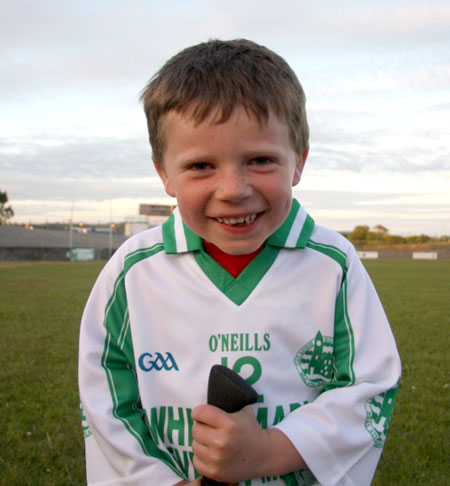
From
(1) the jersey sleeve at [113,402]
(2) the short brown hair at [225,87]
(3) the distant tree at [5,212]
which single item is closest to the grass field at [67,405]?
(1) the jersey sleeve at [113,402]

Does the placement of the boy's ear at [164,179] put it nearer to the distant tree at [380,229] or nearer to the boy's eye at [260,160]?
the boy's eye at [260,160]

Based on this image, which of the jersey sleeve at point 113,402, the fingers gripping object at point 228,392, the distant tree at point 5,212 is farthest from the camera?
the distant tree at point 5,212

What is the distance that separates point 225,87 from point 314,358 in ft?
2.67

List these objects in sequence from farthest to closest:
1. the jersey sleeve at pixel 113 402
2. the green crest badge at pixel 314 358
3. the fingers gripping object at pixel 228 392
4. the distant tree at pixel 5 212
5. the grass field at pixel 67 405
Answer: the distant tree at pixel 5 212
the grass field at pixel 67 405
the green crest badge at pixel 314 358
the jersey sleeve at pixel 113 402
the fingers gripping object at pixel 228 392

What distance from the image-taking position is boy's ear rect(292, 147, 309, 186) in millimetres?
1639

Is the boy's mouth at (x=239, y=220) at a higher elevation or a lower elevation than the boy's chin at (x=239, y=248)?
higher

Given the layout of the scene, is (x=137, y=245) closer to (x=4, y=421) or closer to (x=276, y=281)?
(x=276, y=281)

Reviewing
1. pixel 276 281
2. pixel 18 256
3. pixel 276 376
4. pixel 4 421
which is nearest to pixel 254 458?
pixel 276 376

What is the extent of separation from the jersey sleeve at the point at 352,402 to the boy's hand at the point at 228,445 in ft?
0.33

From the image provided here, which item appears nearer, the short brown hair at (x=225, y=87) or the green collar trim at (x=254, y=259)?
the short brown hair at (x=225, y=87)

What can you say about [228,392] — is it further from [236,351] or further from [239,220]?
[239,220]

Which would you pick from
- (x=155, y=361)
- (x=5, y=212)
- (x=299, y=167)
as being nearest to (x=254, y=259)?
(x=299, y=167)

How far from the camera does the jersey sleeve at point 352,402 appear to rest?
1.46 meters

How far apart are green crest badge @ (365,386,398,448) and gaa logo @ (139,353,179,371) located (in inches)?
22.7
